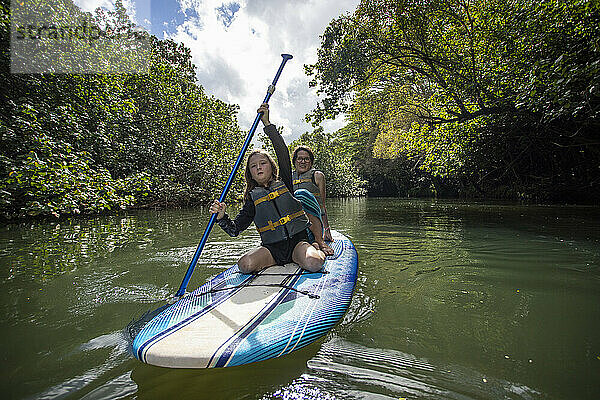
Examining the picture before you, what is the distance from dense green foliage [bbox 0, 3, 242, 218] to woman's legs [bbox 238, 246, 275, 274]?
603 cm

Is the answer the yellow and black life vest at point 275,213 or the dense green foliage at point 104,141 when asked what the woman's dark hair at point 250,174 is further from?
the dense green foliage at point 104,141

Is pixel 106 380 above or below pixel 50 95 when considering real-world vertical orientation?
below

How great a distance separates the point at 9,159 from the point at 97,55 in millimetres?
4886

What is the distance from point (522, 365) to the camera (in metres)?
1.65

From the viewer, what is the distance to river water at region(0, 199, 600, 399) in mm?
1489

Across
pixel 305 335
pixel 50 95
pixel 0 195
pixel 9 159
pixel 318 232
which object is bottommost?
pixel 305 335

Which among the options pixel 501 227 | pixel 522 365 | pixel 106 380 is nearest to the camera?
pixel 106 380

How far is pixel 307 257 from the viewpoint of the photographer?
2854 mm

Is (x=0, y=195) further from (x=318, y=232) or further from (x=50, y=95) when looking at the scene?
(x=318, y=232)

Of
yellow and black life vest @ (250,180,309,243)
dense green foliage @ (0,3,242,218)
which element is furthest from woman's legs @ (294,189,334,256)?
dense green foliage @ (0,3,242,218)

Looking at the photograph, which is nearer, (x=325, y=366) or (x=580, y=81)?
(x=325, y=366)

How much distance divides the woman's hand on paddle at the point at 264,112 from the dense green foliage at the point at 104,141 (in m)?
5.81

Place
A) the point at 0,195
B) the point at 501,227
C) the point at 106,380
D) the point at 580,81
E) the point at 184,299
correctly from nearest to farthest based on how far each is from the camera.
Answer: the point at 106,380 → the point at 184,299 → the point at 580,81 → the point at 0,195 → the point at 501,227

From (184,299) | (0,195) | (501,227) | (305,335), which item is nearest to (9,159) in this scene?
(0,195)
